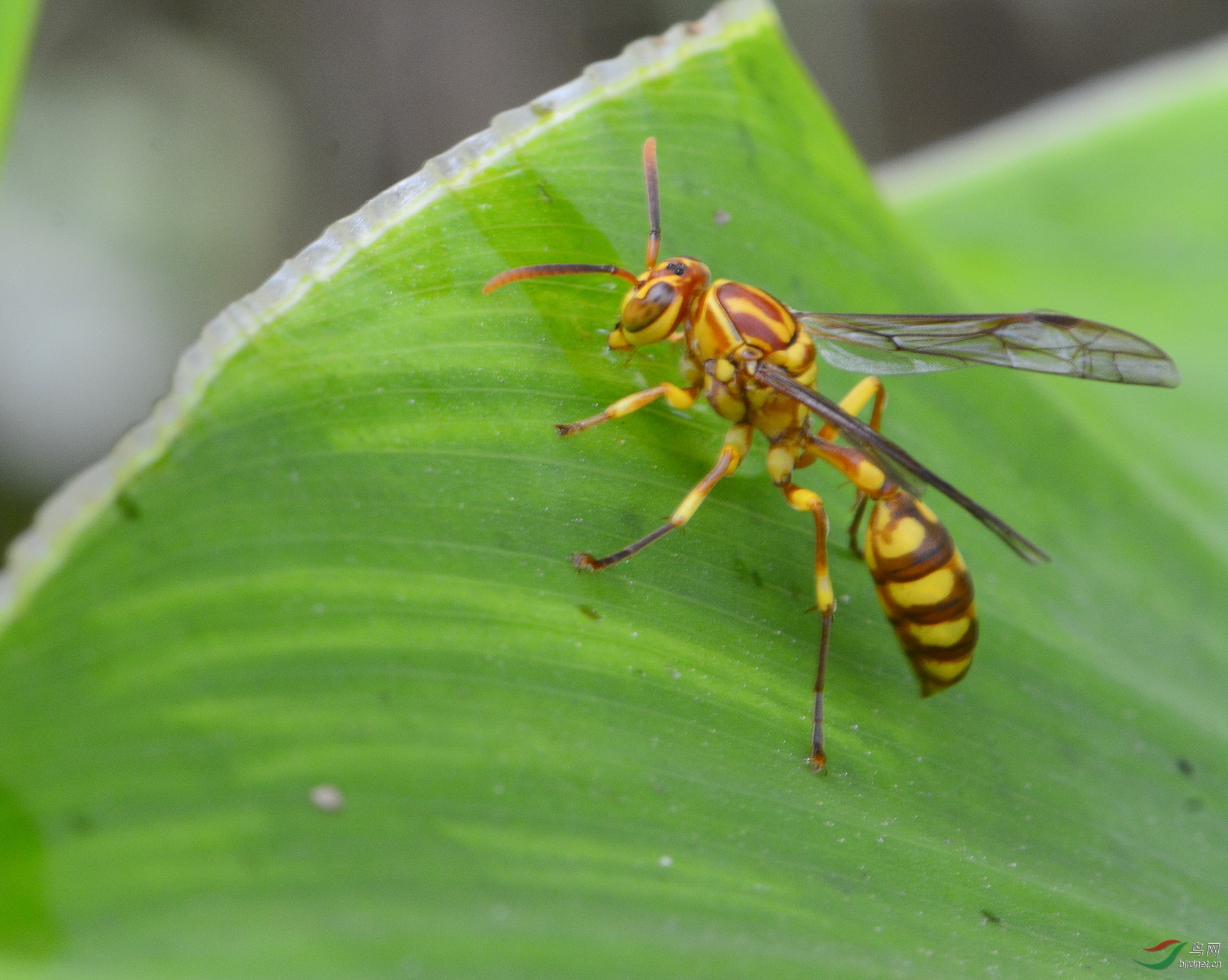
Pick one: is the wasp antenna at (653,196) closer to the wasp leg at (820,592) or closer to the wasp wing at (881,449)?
the wasp wing at (881,449)

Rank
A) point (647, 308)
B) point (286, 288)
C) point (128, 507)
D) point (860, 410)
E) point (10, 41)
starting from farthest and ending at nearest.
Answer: point (860, 410), point (647, 308), point (10, 41), point (286, 288), point (128, 507)

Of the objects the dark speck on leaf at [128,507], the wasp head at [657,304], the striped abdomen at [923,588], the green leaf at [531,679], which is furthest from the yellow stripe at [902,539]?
the dark speck on leaf at [128,507]

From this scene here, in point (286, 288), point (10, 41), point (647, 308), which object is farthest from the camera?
point (647, 308)

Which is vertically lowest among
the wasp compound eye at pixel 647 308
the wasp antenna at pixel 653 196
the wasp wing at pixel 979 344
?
the wasp compound eye at pixel 647 308

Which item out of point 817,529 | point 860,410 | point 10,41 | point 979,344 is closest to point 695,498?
point 817,529

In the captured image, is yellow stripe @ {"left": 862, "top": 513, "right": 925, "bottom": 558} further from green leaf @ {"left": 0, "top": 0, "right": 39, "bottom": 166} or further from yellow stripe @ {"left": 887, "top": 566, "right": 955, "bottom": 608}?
green leaf @ {"left": 0, "top": 0, "right": 39, "bottom": 166}

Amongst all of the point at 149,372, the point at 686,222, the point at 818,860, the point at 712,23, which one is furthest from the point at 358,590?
the point at 149,372

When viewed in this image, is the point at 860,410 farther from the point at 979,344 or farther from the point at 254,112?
the point at 254,112
